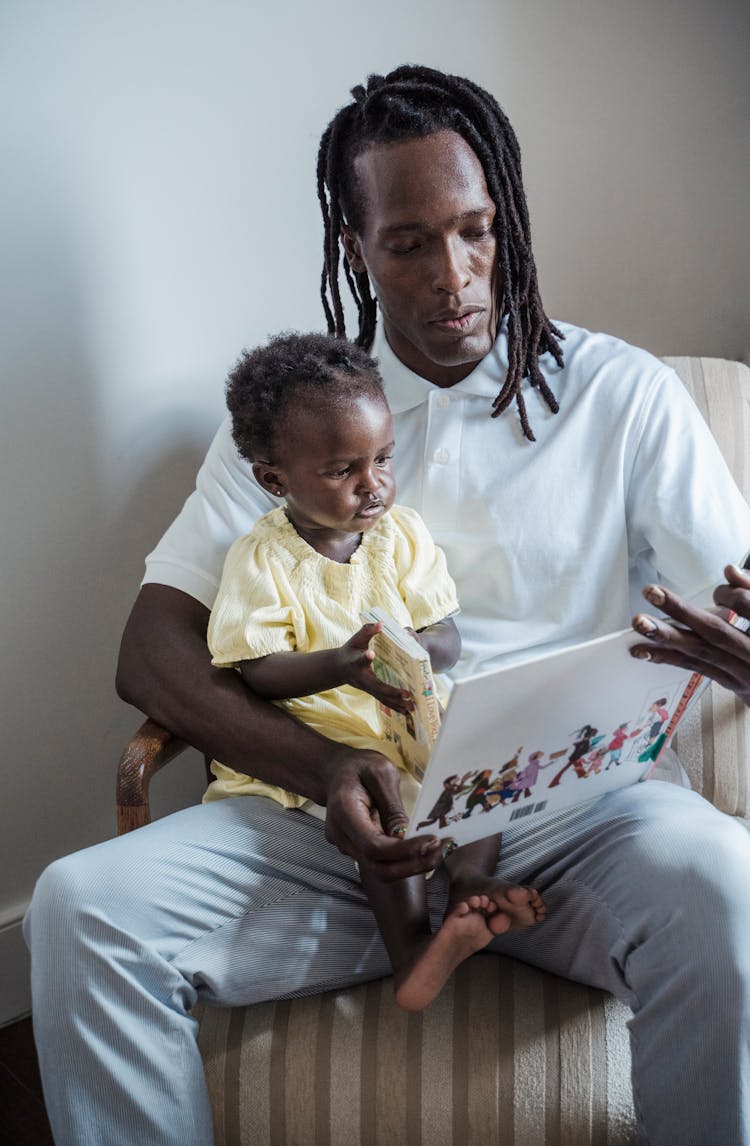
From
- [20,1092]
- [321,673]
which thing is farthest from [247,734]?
[20,1092]

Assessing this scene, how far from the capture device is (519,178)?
166cm

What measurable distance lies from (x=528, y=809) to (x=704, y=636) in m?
0.28

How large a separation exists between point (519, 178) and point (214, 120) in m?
0.55

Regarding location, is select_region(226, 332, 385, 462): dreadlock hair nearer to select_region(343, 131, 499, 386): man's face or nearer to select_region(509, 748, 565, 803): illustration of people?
select_region(343, 131, 499, 386): man's face

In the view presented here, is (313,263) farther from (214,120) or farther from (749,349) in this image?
(749,349)

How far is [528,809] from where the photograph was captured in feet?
4.22

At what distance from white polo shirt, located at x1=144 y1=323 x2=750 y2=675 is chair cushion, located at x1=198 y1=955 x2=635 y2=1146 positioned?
0.46 meters

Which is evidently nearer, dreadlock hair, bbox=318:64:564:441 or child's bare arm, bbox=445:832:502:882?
child's bare arm, bbox=445:832:502:882

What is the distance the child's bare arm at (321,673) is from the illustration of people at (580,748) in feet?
0.58

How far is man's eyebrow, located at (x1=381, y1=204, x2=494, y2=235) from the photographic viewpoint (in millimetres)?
1539

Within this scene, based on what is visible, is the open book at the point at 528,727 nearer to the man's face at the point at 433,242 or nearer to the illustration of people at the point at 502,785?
the illustration of people at the point at 502,785

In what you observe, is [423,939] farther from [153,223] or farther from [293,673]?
[153,223]

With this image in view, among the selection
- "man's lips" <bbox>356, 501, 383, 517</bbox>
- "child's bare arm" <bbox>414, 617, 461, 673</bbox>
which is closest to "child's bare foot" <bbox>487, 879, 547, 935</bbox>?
"child's bare arm" <bbox>414, 617, 461, 673</bbox>

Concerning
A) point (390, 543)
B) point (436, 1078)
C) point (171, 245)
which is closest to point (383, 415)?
point (390, 543)
